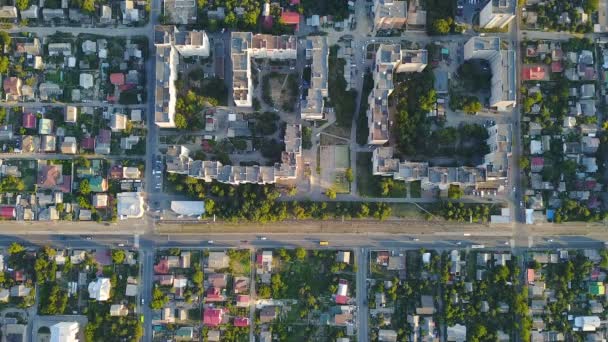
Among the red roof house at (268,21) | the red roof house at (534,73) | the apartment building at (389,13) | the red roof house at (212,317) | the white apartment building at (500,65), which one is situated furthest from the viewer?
the red roof house at (268,21)

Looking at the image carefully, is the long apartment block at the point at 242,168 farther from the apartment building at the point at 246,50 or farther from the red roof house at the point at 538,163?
the red roof house at the point at 538,163

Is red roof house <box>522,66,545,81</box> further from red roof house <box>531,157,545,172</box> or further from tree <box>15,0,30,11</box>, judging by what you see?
tree <box>15,0,30,11</box>

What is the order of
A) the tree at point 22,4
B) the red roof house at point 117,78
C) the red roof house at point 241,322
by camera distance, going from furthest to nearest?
the tree at point 22,4 → the red roof house at point 117,78 → the red roof house at point 241,322

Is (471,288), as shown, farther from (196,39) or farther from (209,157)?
(196,39)

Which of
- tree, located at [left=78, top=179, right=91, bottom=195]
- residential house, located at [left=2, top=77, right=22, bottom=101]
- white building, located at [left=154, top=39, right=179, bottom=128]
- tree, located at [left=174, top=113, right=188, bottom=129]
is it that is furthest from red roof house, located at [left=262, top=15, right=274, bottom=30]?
residential house, located at [left=2, top=77, right=22, bottom=101]

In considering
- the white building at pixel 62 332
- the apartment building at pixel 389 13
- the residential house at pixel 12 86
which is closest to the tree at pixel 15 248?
the white building at pixel 62 332

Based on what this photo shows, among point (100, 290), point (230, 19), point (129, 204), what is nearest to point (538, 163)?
point (230, 19)
